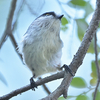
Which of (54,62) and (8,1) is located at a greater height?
(8,1)

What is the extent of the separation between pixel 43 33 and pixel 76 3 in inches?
11.2

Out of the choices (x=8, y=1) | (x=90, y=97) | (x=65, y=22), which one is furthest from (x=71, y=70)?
(x=8, y=1)

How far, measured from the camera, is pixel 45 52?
98 centimetres

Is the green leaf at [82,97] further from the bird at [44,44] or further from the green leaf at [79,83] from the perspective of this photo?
the bird at [44,44]

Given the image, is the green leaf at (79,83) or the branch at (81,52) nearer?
the branch at (81,52)

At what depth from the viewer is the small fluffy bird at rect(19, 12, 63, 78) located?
3.14ft

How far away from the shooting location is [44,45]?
0.96 meters

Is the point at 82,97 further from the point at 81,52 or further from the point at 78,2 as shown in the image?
the point at 78,2

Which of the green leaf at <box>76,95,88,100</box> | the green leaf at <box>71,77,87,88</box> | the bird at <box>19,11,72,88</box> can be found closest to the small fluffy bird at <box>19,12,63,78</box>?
the bird at <box>19,11,72,88</box>

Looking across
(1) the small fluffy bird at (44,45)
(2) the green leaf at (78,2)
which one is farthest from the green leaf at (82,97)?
(2) the green leaf at (78,2)

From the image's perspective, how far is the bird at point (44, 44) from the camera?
3.14ft

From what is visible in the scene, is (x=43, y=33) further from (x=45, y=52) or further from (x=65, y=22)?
(x=65, y=22)

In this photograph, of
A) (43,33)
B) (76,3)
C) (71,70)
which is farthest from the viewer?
(76,3)

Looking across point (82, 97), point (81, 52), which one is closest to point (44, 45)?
point (81, 52)
